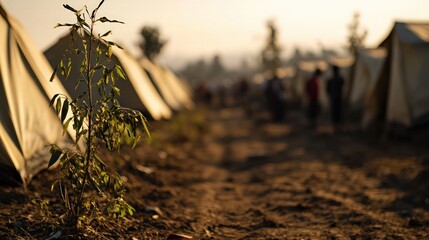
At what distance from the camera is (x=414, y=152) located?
778 cm

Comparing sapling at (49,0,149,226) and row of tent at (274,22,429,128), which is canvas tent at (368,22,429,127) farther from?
sapling at (49,0,149,226)

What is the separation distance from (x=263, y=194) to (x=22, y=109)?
2866mm

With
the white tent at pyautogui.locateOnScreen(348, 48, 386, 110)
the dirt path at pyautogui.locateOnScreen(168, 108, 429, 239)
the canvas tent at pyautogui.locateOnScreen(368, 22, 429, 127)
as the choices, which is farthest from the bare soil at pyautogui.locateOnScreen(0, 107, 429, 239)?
the white tent at pyautogui.locateOnScreen(348, 48, 386, 110)

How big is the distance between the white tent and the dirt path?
1420 millimetres

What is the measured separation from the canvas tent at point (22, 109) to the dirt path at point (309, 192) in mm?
1654

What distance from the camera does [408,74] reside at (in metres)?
8.66

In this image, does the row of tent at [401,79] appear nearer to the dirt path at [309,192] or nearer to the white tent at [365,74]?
the white tent at [365,74]

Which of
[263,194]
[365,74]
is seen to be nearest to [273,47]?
[365,74]

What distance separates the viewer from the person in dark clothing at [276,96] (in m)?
14.0

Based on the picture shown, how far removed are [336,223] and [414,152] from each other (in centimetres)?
414

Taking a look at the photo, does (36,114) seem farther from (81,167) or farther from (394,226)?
(394,226)

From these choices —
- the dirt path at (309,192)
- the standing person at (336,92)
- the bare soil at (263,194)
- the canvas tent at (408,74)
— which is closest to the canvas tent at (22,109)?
the bare soil at (263,194)

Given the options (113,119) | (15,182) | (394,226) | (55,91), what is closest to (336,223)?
(394,226)

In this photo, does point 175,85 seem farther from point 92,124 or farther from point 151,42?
point 92,124
